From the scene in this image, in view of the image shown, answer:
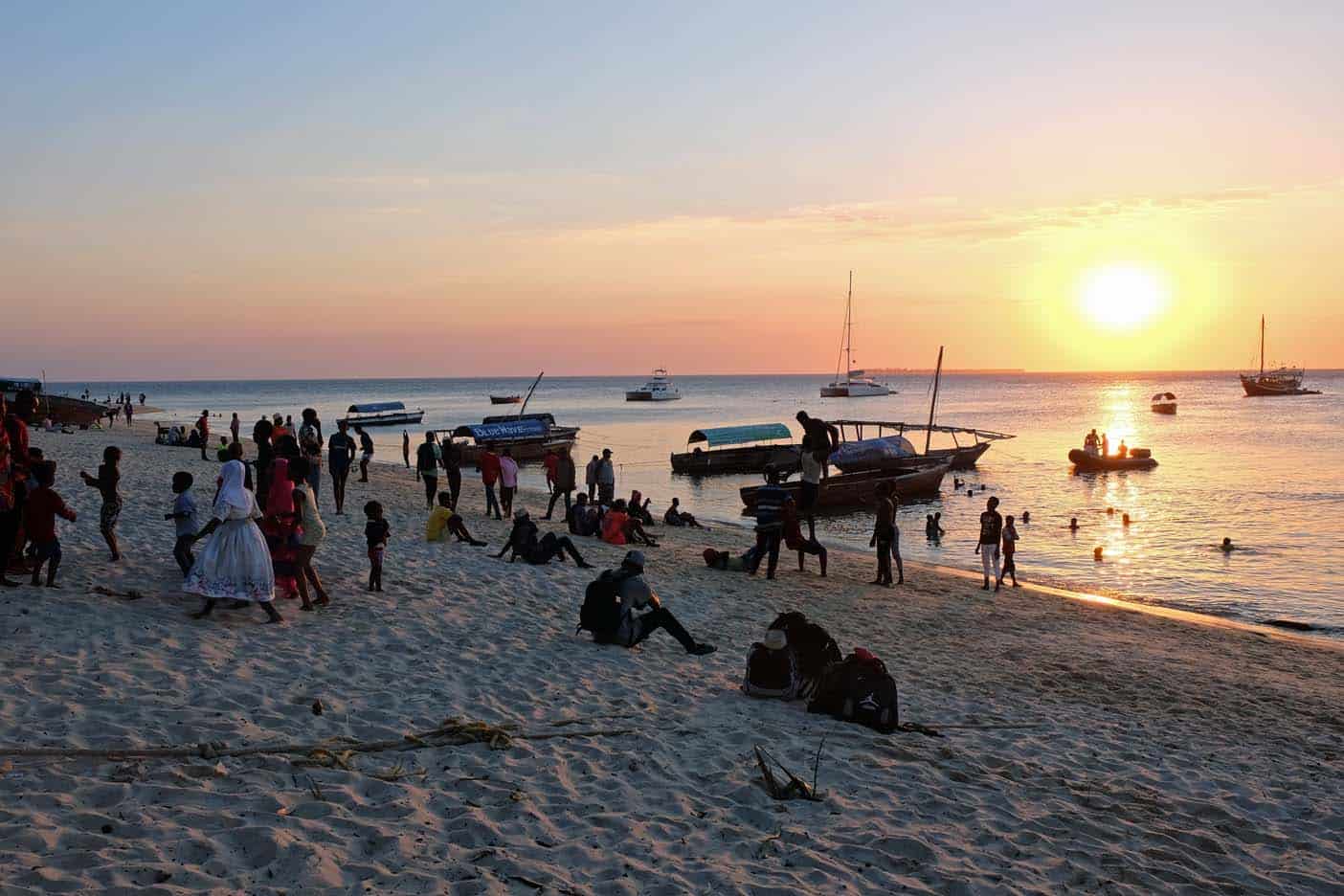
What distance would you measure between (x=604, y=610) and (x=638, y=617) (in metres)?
0.38

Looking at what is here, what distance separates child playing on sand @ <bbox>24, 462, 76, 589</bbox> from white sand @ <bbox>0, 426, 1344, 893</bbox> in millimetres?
345

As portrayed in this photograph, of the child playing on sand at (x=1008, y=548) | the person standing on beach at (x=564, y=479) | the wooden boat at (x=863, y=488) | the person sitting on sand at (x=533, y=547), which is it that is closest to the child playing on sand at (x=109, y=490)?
the person sitting on sand at (x=533, y=547)

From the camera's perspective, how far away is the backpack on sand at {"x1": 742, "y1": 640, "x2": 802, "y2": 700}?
8.81m

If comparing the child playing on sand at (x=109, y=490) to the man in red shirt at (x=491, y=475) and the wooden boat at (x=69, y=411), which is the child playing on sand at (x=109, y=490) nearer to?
the man in red shirt at (x=491, y=475)

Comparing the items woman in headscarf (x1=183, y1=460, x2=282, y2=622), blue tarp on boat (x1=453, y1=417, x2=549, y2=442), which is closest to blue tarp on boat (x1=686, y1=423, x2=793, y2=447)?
blue tarp on boat (x1=453, y1=417, x2=549, y2=442)

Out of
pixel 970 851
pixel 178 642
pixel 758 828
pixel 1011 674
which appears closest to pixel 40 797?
pixel 178 642

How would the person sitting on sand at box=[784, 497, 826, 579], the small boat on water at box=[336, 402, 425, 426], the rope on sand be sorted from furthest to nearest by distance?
the small boat on water at box=[336, 402, 425, 426] → the person sitting on sand at box=[784, 497, 826, 579] → the rope on sand

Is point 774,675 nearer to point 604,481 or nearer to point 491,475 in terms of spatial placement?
point 491,475

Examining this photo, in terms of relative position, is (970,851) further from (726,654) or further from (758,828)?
(726,654)

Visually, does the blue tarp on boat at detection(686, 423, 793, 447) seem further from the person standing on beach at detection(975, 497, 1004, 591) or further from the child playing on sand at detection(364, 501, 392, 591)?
the child playing on sand at detection(364, 501, 392, 591)

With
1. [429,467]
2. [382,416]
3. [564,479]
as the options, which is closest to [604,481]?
[564,479]

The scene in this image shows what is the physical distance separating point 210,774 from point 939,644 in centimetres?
906

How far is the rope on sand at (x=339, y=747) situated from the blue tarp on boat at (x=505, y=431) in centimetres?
Answer: 3931

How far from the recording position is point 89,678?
7516mm
